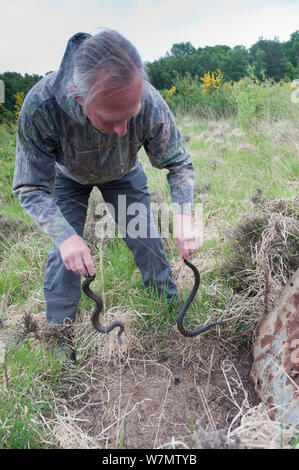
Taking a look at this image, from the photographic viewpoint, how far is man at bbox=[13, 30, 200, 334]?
1563 millimetres

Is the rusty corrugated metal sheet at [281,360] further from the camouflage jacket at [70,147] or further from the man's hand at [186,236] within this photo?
the camouflage jacket at [70,147]

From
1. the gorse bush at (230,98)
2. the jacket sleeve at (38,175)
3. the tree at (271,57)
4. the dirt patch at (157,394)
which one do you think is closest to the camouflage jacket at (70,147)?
the jacket sleeve at (38,175)

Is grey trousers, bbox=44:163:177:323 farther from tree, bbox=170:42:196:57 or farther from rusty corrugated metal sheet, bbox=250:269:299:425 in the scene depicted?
tree, bbox=170:42:196:57

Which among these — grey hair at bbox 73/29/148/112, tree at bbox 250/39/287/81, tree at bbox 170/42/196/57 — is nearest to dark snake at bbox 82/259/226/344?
grey hair at bbox 73/29/148/112

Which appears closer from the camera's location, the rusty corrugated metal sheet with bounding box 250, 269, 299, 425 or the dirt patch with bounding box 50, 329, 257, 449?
the rusty corrugated metal sheet with bounding box 250, 269, 299, 425

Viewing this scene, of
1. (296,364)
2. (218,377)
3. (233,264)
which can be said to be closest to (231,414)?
(218,377)

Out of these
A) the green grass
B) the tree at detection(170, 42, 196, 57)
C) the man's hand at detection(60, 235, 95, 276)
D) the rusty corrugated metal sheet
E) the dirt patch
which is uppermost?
the tree at detection(170, 42, 196, 57)

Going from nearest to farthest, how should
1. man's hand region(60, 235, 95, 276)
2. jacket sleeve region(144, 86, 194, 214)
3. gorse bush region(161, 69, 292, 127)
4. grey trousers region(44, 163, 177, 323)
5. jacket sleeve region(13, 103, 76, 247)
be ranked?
man's hand region(60, 235, 95, 276)
jacket sleeve region(13, 103, 76, 247)
jacket sleeve region(144, 86, 194, 214)
grey trousers region(44, 163, 177, 323)
gorse bush region(161, 69, 292, 127)

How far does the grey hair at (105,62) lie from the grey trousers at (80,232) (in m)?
0.98

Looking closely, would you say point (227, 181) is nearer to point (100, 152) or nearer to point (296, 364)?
point (100, 152)

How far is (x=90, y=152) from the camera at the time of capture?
2.13 m

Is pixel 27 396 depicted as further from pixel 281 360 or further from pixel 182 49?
pixel 182 49

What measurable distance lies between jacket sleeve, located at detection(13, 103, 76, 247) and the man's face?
0.37 m

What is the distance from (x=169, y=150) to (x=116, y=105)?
2.37ft
